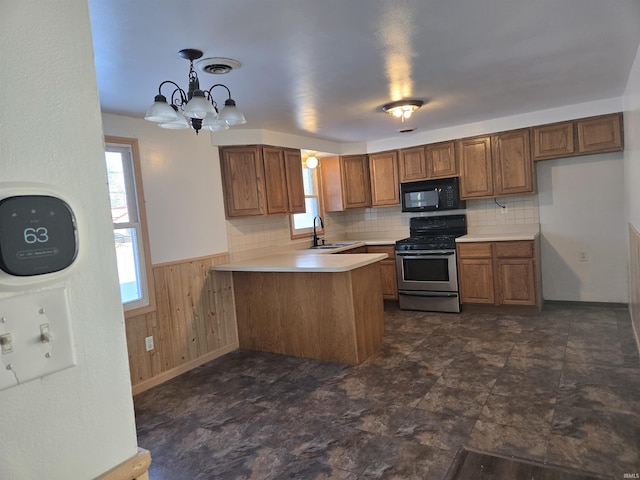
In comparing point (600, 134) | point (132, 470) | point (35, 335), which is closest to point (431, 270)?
point (600, 134)

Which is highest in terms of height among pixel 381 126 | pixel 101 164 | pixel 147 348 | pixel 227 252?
pixel 381 126

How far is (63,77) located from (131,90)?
2.57m

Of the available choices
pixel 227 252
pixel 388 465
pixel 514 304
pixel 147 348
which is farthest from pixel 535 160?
pixel 147 348

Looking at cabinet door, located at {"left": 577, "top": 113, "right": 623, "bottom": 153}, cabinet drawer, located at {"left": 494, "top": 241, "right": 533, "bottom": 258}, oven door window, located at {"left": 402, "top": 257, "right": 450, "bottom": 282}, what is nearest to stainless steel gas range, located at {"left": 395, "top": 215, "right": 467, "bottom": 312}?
oven door window, located at {"left": 402, "top": 257, "right": 450, "bottom": 282}

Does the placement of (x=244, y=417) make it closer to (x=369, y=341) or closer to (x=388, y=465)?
(x=388, y=465)

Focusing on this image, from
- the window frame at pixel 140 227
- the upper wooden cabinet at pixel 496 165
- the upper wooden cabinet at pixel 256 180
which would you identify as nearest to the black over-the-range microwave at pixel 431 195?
the upper wooden cabinet at pixel 496 165

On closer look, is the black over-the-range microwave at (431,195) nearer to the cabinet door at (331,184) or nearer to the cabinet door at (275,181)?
the cabinet door at (331,184)

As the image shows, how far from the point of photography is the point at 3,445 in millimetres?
497

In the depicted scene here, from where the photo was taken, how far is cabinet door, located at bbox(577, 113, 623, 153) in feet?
13.9

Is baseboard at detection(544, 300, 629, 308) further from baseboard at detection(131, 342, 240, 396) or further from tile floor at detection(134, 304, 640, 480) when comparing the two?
baseboard at detection(131, 342, 240, 396)

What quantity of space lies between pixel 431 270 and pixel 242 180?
2475 mm

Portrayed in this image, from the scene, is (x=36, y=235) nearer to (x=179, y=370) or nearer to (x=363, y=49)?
(x=363, y=49)

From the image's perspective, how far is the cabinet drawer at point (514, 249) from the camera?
4.51 m

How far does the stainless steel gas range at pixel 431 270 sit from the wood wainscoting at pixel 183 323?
2.19 m
